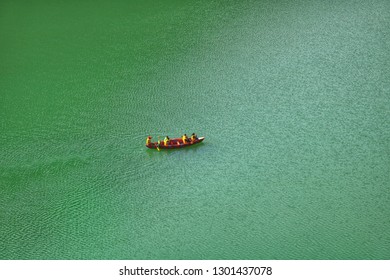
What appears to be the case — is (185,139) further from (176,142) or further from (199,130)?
(199,130)

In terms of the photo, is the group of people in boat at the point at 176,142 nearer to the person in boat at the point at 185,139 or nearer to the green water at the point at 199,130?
the person in boat at the point at 185,139

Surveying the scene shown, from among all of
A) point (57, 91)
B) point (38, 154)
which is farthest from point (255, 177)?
point (57, 91)

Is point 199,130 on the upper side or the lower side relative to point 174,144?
upper

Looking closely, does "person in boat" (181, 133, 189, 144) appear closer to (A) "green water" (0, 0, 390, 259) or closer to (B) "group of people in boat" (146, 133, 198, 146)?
(B) "group of people in boat" (146, 133, 198, 146)

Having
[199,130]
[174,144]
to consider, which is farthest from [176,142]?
[199,130]

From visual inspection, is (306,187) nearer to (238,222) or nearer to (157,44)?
(238,222)

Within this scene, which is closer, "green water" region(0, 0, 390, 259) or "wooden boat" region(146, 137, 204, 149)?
"green water" region(0, 0, 390, 259)

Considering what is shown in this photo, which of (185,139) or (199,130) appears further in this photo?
(199,130)

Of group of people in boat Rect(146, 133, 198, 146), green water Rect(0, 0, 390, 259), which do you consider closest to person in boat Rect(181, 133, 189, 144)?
group of people in boat Rect(146, 133, 198, 146)
